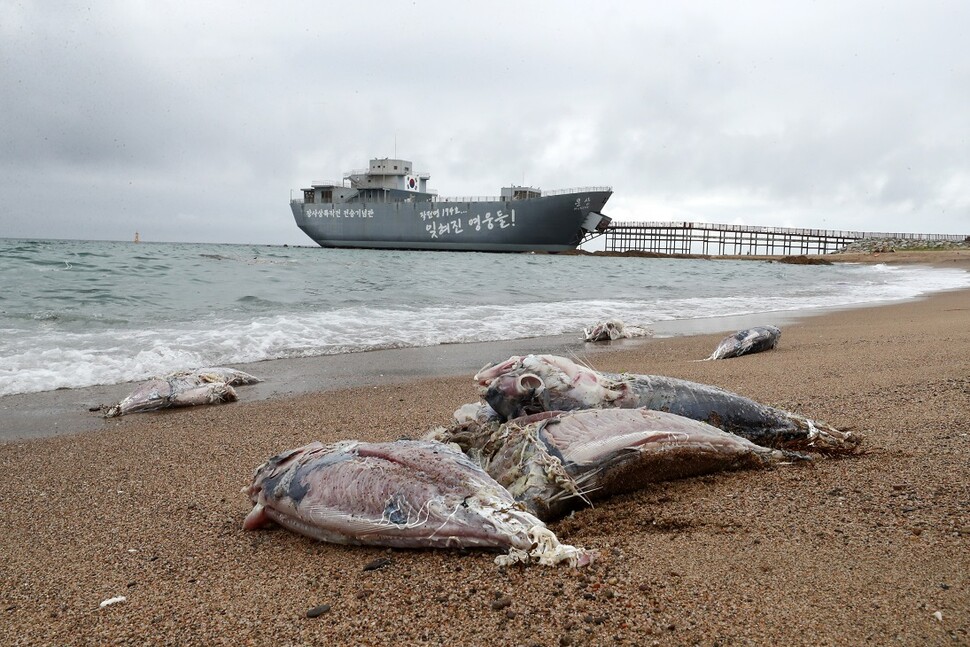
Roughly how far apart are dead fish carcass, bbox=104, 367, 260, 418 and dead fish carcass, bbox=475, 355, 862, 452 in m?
3.05

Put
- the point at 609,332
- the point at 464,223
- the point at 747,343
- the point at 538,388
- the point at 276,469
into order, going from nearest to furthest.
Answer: the point at 276,469, the point at 538,388, the point at 747,343, the point at 609,332, the point at 464,223

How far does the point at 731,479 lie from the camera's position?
99.8 inches

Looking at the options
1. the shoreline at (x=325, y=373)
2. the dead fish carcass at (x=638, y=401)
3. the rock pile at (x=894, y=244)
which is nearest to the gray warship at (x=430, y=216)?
the rock pile at (x=894, y=244)

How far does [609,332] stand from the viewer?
341 inches

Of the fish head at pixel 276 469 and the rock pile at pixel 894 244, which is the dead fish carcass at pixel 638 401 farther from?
the rock pile at pixel 894 244

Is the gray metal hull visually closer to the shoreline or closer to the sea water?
the sea water

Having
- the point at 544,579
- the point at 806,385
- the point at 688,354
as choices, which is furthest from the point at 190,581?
the point at 688,354

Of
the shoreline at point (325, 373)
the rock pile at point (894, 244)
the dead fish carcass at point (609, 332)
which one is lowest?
the shoreline at point (325, 373)

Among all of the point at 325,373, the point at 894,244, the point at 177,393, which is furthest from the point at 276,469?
the point at 894,244

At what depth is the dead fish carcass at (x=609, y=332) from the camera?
8.62m

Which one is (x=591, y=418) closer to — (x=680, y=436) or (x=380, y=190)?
(x=680, y=436)

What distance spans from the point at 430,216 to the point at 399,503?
4920 cm

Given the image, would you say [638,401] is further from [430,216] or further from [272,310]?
[430,216]

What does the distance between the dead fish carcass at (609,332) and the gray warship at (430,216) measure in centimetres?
3838
